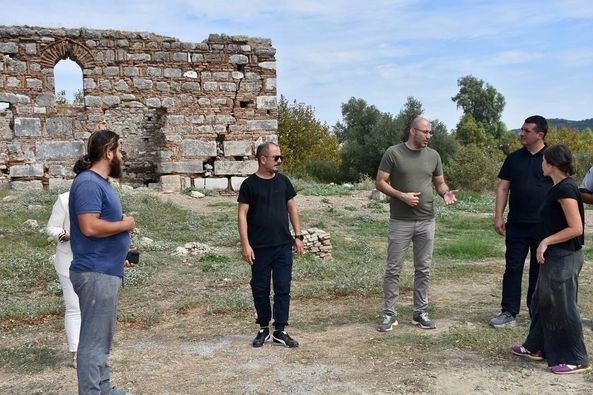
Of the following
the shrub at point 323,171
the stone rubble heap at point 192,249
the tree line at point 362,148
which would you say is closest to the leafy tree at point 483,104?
the tree line at point 362,148

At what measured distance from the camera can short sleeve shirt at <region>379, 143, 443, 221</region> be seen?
19.5ft

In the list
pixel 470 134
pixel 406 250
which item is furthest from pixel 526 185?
pixel 470 134

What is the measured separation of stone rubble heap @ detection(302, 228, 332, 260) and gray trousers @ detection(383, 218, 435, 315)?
370cm

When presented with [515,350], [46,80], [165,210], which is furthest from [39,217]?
[515,350]

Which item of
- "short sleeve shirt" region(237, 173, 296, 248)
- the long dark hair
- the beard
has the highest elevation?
the long dark hair

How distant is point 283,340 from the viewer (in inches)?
221

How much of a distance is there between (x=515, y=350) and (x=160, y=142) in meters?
12.8

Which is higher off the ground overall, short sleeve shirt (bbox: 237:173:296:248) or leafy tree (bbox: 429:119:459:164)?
leafy tree (bbox: 429:119:459:164)

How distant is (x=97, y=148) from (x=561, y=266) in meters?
3.58

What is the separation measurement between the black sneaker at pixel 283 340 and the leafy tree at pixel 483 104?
5367 centimetres

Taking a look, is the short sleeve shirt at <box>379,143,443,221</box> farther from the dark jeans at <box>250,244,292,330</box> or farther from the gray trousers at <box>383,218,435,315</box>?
the dark jeans at <box>250,244,292,330</box>

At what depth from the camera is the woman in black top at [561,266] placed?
489cm

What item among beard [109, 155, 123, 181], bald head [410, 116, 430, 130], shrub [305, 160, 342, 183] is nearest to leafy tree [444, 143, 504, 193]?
shrub [305, 160, 342, 183]

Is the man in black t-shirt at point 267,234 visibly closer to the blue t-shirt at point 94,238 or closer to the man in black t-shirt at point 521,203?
the blue t-shirt at point 94,238
